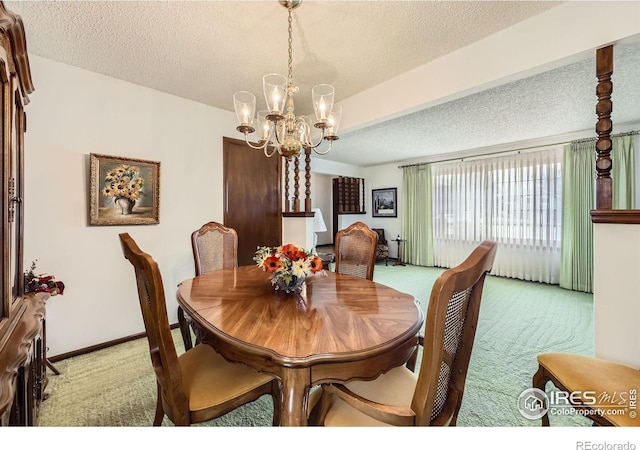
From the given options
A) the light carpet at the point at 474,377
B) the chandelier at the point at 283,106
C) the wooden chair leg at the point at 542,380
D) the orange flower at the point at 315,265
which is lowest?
the light carpet at the point at 474,377

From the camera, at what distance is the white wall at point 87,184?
2.17 meters

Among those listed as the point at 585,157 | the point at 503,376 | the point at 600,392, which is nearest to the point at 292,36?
the point at 600,392

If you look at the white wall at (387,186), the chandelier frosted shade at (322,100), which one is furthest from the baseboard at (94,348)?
the white wall at (387,186)

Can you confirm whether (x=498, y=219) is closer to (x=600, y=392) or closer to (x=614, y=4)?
(x=614, y=4)

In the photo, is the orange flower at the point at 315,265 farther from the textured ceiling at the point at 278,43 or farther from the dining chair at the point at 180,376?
the textured ceiling at the point at 278,43

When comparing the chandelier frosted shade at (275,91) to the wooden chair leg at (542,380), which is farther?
the chandelier frosted shade at (275,91)

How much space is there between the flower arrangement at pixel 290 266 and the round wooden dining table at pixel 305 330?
0.07m

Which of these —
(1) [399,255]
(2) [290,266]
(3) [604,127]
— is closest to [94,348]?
(2) [290,266]

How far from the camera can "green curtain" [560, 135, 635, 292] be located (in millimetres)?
3771

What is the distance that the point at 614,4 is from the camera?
4.88 feet

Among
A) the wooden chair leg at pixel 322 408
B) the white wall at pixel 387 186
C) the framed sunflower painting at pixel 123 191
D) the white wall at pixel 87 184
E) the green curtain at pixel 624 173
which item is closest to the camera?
the wooden chair leg at pixel 322 408

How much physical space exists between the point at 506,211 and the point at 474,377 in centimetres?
397

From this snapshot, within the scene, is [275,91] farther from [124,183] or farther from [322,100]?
[124,183]

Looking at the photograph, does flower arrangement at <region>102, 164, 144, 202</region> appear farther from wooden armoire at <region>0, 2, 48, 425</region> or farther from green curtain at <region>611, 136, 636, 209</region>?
green curtain at <region>611, 136, 636, 209</region>
